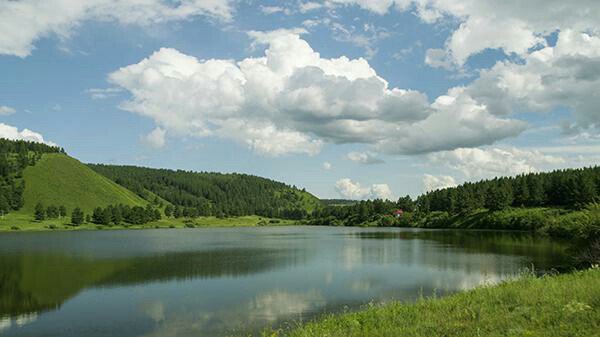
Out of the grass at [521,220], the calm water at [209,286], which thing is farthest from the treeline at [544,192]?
the calm water at [209,286]

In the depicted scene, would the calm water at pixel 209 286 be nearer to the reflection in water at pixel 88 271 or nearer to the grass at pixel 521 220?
the reflection in water at pixel 88 271

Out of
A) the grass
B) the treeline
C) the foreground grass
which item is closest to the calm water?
the foreground grass

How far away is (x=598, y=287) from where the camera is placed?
17.9 meters

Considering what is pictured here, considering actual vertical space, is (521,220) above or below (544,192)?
below

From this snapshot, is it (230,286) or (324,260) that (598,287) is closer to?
(230,286)

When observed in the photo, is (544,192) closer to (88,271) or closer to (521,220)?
(521,220)

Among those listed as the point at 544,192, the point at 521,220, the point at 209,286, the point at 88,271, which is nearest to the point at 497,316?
the point at 209,286

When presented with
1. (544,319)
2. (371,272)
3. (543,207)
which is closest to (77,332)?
(544,319)

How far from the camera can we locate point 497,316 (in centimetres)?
1678

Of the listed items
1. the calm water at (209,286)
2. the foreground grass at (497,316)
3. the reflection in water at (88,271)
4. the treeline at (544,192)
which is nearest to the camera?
the foreground grass at (497,316)

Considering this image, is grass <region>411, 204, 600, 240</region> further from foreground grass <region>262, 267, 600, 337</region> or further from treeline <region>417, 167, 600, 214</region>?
foreground grass <region>262, 267, 600, 337</region>

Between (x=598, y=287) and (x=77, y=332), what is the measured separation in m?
29.4

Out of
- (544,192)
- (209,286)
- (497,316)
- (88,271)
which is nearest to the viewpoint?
(497,316)

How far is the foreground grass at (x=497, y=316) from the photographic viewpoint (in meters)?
14.1
